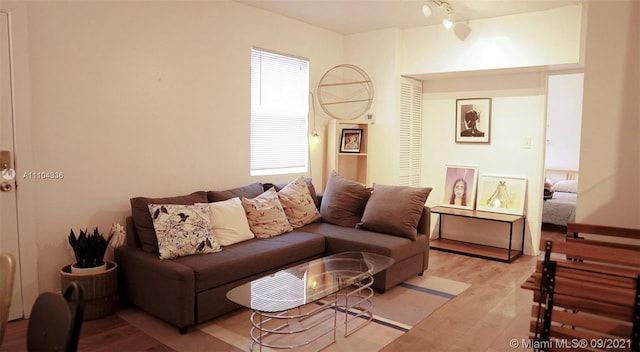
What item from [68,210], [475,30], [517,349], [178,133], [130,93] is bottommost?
[517,349]

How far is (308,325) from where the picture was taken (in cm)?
293

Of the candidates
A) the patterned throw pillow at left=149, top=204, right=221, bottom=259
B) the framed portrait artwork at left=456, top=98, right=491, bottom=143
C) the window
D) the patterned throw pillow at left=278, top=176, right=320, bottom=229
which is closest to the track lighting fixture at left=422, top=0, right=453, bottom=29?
the framed portrait artwork at left=456, top=98, right=491, bottom=143

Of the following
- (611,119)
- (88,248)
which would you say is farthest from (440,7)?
(88,248)

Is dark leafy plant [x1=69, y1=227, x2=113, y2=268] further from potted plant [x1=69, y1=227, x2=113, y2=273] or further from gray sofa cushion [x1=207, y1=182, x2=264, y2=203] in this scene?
gray sofa cushion [x1=207, y1=182, x2=264, y2=203]

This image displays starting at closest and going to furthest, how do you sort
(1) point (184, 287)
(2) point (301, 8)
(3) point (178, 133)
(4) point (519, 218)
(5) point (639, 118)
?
(5) point (639, 118), (1) point (184, 287), (3) point (178, 133), (2) point (301, 8), (4) point (519, 218)

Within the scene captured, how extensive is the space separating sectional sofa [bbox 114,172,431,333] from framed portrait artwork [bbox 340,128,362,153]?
823 mm

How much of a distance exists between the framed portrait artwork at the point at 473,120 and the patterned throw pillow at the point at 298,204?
6.86 ft

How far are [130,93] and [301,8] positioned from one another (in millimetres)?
1883

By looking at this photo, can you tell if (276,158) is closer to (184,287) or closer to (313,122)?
(313,122)

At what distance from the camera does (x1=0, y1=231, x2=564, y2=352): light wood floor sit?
8.65 ft

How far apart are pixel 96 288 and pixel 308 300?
4.88 ft

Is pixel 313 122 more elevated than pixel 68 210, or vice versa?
pixel 313 122

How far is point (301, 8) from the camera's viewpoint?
4.36 metres

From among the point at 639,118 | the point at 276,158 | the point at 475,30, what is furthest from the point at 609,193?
the point at 276,158
